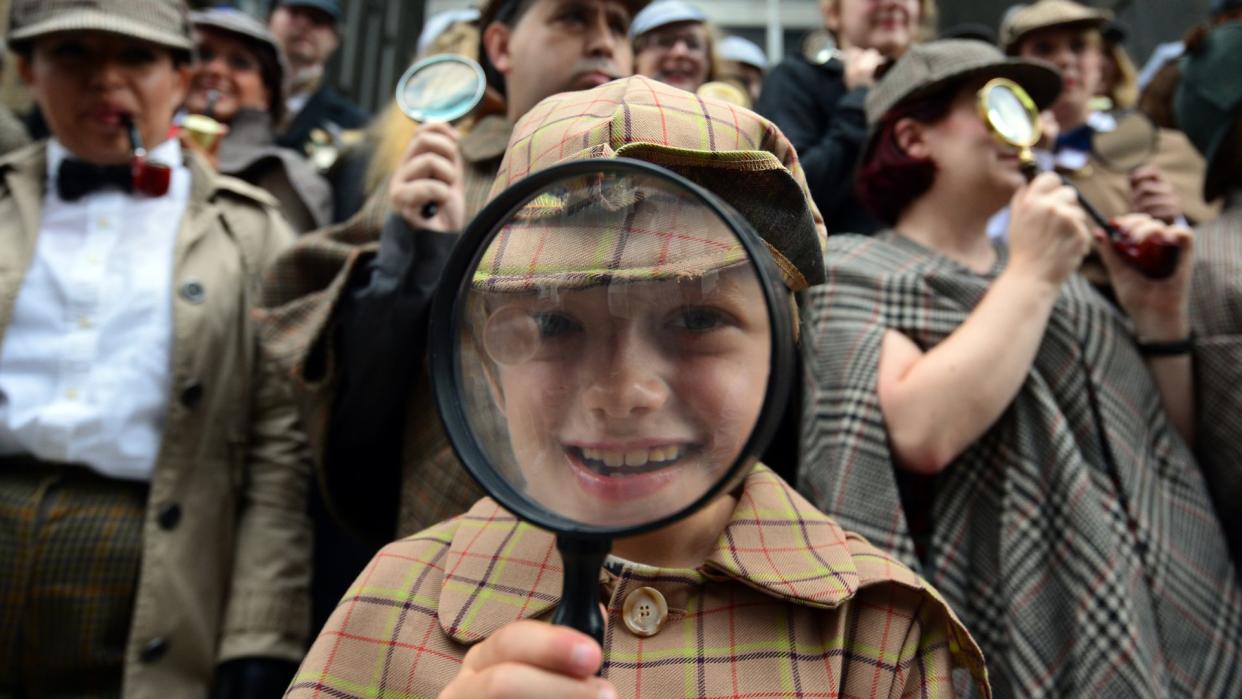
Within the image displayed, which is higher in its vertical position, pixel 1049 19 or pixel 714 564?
pixel 1049 19

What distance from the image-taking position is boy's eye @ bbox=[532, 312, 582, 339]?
1.04 meters

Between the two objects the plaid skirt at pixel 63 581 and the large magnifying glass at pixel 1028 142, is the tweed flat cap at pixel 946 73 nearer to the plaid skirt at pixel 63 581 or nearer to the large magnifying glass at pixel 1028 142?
the large magnifying glass at pixel 1028 142

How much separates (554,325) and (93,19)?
203 cm

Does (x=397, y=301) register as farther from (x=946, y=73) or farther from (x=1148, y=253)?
(x=1148, y=253)

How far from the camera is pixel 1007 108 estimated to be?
2.38 metres

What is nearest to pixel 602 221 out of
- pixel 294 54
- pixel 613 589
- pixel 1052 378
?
pixel 613 589

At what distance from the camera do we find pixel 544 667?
915 millimetres

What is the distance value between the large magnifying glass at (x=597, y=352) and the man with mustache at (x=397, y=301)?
92 cm

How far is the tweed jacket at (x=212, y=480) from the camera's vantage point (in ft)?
7.48

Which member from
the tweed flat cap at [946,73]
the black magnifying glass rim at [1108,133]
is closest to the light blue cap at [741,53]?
the black magnifying glass rim at [1108,133]

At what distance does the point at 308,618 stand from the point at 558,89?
1.29m

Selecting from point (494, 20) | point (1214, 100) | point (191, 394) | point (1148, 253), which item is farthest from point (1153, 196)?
point (191, 394)

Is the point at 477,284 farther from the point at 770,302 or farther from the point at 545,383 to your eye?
the point at 770,302

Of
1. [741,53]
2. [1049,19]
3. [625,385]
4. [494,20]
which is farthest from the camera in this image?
[741,53]
